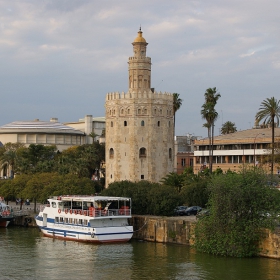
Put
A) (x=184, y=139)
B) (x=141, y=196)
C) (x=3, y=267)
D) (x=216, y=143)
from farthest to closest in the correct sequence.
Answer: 1. (x=184, y=139)
2. (x=216, y=143)
3. (x=141, y=196)
4. (x=3, y=267)

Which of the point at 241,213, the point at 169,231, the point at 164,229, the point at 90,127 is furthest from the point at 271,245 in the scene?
the point at 90,127

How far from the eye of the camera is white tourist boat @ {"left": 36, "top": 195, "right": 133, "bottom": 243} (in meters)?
50.7

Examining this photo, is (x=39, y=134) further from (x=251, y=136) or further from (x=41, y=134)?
(x=251, y=136)

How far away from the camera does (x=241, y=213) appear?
142ft

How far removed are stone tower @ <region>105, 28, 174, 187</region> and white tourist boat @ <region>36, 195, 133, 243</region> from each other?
903 inches

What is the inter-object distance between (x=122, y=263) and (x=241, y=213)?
8.86 meters

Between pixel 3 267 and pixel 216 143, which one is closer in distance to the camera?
pixel 3 267

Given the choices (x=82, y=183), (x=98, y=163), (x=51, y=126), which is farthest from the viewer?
(x=51, y=126)

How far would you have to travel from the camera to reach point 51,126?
146m

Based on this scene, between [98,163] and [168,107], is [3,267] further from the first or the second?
[98,163]

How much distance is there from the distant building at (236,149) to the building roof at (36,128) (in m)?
53.9

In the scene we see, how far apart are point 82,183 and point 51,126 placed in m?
79.9

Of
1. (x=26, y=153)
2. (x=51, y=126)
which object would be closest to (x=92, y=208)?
(x=26, y=153)

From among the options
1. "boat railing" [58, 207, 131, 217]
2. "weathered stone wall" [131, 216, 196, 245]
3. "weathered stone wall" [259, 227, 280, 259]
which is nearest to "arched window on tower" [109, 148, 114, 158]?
"weathered stone wall" [131, 216, 196, 245]
